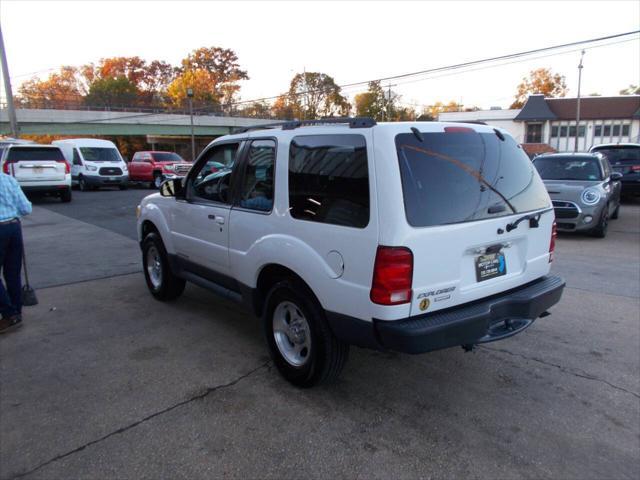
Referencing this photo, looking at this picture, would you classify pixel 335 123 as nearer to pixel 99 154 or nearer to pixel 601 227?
pixel 601 227

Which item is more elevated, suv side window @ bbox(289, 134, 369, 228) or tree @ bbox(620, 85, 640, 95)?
tree @ bbox(620, 85, 640, 95)

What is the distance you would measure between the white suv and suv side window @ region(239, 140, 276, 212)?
0.02 meters

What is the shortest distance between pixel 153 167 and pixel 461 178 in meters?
22.9

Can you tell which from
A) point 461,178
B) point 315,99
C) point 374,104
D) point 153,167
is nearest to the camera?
point 461,178

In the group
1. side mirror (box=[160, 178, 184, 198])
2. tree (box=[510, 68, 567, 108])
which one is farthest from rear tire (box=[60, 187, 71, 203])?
tree (box=[510, 68, 567, 108])

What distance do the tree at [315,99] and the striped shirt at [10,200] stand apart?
48.0 m

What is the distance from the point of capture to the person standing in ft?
15.0

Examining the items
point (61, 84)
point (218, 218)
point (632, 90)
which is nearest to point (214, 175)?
point (218, 218)

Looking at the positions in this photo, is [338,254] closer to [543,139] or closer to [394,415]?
[394,415]

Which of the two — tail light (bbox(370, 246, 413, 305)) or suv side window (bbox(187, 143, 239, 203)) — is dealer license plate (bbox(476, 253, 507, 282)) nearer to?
tail light (bbox(370, 246, 413, 305))

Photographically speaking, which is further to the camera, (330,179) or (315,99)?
(315,99)

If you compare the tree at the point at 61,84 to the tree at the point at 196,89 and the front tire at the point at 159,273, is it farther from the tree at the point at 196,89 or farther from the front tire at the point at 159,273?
the front tire at the point at 159,273

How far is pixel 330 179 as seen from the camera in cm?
312

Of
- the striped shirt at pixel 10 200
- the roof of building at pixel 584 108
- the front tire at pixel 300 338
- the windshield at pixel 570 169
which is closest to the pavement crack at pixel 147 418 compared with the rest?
the front tire at pixel 300 338
